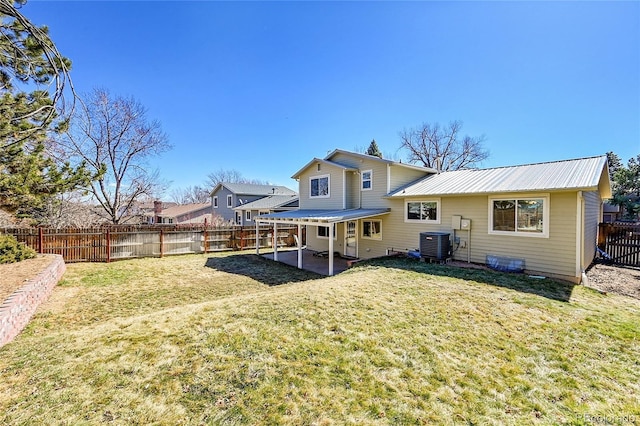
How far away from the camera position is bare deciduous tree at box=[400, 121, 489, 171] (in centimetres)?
3130

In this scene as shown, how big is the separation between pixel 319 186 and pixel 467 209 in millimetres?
7413

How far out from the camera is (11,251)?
9.11 meters

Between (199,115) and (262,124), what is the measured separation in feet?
15.1

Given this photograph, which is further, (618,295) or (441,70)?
(441,70)

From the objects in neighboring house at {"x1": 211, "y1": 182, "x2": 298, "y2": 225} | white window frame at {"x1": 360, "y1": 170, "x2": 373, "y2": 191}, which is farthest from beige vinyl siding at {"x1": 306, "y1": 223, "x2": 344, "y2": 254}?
neighboring house at {"x1": 211, "y1": 182, "x2": 298, "y2": 225}

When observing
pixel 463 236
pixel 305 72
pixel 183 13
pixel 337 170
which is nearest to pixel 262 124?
pixel 305 72

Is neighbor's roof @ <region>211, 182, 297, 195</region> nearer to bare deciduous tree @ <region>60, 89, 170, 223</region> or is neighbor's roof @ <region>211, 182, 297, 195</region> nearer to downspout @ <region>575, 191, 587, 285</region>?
bare deciduous tree @ <region>60, 89, 170, 223</region>

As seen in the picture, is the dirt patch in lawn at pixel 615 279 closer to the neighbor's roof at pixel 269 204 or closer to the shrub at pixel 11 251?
the shrub at pixel 11 251

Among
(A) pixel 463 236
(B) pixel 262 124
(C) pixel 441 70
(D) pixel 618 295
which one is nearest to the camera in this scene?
(D) pixel 618 295

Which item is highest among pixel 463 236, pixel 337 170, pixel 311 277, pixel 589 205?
pixel 337 170

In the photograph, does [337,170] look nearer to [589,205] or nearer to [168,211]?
[589,205]

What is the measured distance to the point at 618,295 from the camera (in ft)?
22.5

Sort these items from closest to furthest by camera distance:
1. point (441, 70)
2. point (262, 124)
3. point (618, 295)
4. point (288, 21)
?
point (618, 295)
point (288, 21)
point (441, 70)
point (262, 124)

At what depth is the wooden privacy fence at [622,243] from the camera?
10.4 m
